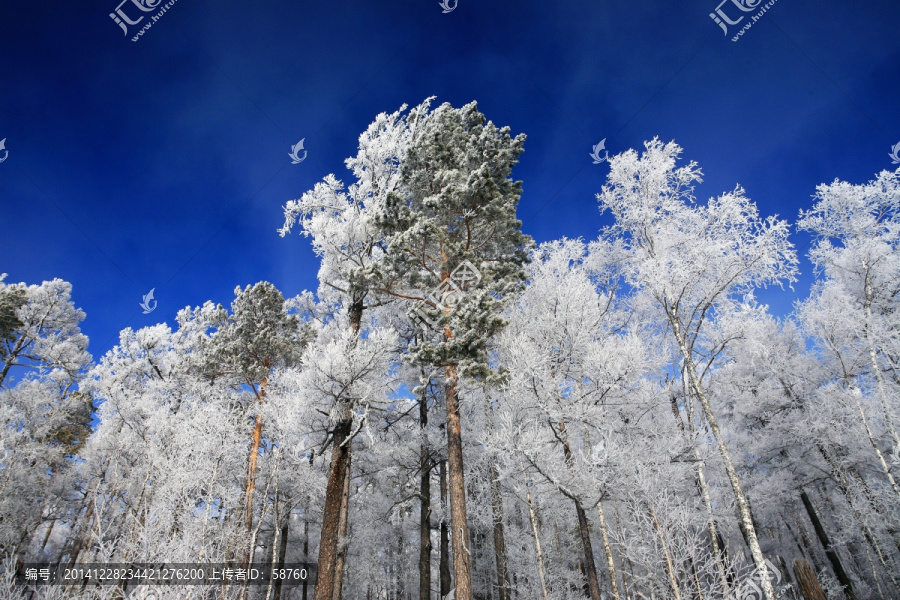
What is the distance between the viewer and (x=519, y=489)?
9.89 m

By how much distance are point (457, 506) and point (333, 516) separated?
3207 millimetres

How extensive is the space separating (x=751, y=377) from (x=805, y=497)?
5338mm

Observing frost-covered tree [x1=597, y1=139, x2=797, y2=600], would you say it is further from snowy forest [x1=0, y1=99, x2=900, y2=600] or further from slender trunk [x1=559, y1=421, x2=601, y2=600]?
slender trunk [x1=559, y1=421, x2=601, y2=600]

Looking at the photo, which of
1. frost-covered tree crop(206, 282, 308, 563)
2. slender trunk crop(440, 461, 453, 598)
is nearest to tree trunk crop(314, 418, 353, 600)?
slender trunk crop(440, 461, 453, 598)

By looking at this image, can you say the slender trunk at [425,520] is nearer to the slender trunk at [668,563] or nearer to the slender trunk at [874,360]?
the slender trunk at [668,563]

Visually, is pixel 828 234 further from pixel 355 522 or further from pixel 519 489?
pixel 355 522

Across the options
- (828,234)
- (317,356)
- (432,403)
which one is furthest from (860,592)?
(317,356)

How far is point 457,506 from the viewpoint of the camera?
7914mm

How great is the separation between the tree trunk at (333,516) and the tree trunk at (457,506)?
2.65 meters

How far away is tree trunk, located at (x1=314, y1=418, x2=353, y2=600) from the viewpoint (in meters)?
8.30

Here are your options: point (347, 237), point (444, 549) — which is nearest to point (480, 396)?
point (444, 549)

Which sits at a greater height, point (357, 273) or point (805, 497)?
point (357, 273)

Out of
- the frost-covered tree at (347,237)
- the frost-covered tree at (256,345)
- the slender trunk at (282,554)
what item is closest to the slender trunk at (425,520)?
the frost-covered tree at (347,237)

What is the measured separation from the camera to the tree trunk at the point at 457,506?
7410mm
